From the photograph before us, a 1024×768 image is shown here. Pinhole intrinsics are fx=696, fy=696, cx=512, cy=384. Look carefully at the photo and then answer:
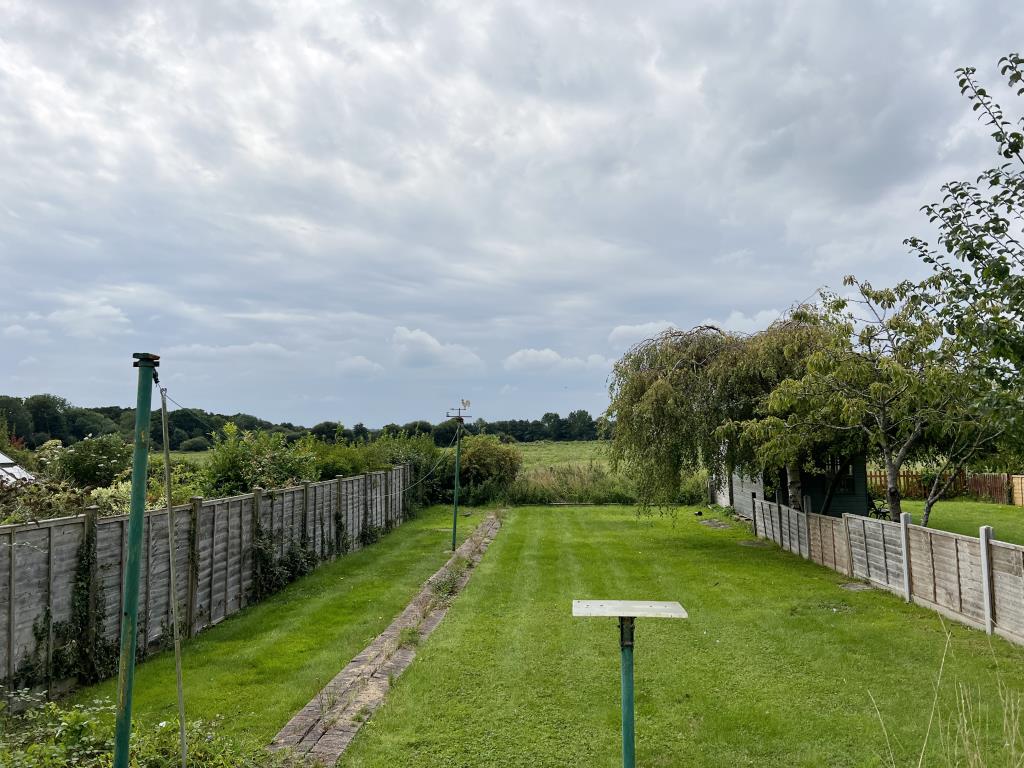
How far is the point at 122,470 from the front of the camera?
13.3 m

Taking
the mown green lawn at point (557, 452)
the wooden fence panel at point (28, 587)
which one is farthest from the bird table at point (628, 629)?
the mown green lawn at point (557, 452)

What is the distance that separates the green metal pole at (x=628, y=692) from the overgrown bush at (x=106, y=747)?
2555mm

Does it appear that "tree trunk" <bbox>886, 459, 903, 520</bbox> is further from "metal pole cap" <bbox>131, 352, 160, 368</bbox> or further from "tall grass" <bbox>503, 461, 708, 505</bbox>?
"tall grass" <bbox>503, 461, 708, 505</bbox>

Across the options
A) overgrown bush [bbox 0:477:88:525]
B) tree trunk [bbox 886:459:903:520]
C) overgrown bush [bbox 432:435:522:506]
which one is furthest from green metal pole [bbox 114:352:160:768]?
overgrown bush [bbox 432:435:522:506]

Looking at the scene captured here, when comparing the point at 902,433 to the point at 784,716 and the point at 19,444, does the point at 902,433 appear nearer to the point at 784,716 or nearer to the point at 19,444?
the point at 784,716

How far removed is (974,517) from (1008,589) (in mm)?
16149

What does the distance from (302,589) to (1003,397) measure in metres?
10.4

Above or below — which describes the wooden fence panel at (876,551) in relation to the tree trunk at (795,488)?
below

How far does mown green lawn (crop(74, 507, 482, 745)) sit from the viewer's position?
6.15m

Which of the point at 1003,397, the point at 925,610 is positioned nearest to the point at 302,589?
the point at 925,610

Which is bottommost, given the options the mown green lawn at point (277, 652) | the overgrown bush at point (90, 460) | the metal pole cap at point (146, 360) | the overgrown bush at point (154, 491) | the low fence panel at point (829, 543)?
the mown green lawn at point (277, 652)

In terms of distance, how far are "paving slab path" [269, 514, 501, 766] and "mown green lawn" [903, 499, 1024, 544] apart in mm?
13293

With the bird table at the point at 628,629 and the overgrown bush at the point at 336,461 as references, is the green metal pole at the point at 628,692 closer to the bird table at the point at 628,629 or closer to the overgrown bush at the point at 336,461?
the bird table at the point at 628,629

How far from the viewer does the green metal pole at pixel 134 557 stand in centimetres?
346
